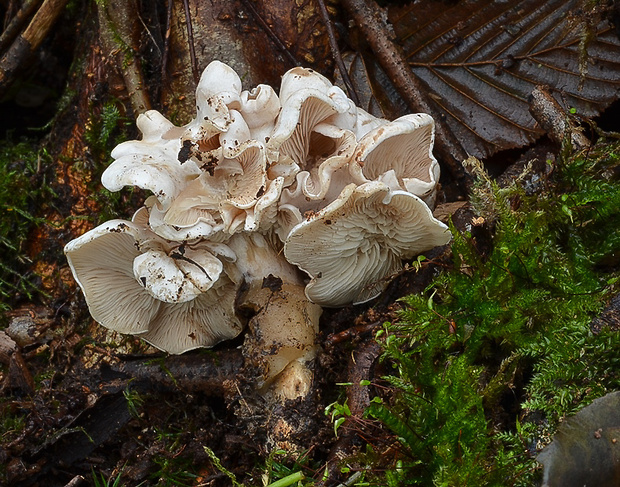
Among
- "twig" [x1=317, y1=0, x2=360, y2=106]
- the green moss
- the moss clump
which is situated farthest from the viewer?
the green moss

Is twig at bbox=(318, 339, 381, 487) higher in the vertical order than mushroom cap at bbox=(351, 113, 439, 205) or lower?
lower

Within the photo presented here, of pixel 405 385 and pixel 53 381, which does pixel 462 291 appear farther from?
pixel 53 381

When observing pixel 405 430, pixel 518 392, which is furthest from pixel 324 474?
pixel 518 392

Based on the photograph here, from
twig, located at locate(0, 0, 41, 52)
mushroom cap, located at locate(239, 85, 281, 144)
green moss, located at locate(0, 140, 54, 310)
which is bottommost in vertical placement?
green moss, located at locate(0, 140, 54, 310)

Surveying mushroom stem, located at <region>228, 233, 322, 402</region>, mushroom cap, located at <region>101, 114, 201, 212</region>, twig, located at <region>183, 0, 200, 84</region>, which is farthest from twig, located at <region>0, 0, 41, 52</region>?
mushroom stem, located at <region>228, 233, 322, 402</region>

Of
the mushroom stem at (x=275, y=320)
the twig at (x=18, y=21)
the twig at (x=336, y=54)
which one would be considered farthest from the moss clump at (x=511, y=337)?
the twig at (x=18, y=21)

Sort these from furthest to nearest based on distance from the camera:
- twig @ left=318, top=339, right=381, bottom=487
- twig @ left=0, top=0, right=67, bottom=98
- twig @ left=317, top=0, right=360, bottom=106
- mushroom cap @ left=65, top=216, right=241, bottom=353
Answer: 1. twig @ left=0, top=0, right=67, bottom=98
2. twig @ left=317, top=0, right=360, bottom=106
3. mushroom cap @ left=65, top=216, right=241, bottom=353
4. twig @ left=318, top=339, right=381, bottom=487

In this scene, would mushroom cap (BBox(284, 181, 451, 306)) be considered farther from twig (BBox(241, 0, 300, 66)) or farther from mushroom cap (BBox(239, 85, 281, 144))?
twig (BBox(241, 0, 300, 66))

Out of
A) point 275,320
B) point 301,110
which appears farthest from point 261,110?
point 275,320

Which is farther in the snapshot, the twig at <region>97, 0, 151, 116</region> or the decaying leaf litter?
the twig at <region>97, 0, 151, 116</region>
